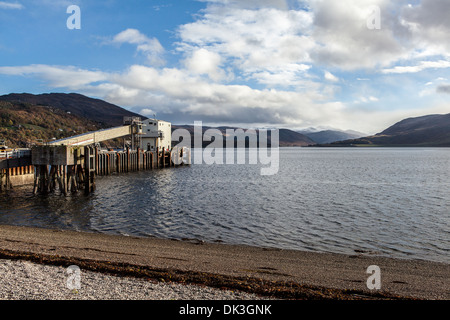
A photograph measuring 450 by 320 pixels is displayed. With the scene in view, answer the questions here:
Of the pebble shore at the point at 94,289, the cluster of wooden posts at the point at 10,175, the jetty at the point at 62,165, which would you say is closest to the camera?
the pebble shore at the point at 94,289

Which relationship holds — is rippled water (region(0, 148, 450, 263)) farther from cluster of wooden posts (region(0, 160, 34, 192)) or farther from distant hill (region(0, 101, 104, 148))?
distant hill (region(0, 101, 104, 148))

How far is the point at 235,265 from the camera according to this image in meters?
13.0

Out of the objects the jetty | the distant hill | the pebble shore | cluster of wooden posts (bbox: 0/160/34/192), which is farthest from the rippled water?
the distant hill

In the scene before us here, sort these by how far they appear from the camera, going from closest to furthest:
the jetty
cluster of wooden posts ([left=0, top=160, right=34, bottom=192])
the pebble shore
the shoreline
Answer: the pebble shore
the shoreline
the jetty
cluster of wooden posts ([left=0, top=160, right=34, bottom=192])

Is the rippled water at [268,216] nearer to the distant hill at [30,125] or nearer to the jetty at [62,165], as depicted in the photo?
the jetty at [62,165]

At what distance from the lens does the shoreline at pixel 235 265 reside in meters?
9.73

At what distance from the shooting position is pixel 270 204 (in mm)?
30047

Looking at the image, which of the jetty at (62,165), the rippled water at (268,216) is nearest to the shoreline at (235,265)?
the rippled water at (268,216)

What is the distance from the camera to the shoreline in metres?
9.73

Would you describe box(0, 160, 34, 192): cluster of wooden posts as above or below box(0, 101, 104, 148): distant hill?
below

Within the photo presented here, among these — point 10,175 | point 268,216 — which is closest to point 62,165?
point 10,175
